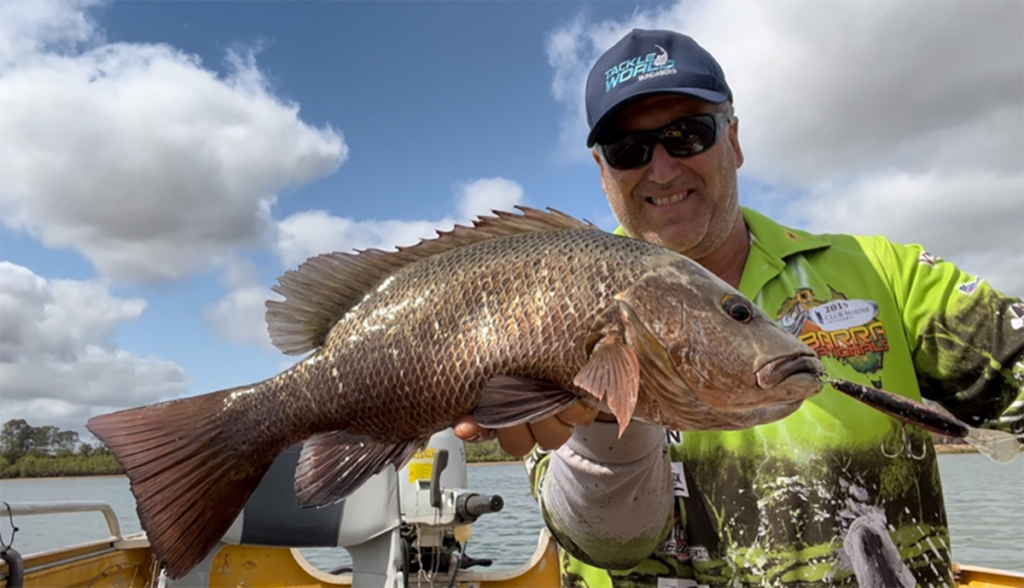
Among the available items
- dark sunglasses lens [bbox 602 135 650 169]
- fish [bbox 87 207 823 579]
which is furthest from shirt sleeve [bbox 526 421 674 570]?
dark sunglasses lens [bbox 602 135 650 169]

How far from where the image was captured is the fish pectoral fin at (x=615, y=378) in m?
1.63

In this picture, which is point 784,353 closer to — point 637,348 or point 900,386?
point 637,348

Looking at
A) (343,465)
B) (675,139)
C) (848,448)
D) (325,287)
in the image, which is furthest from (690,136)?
(343,465)

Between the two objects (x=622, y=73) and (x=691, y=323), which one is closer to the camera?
(x=691, y=323)

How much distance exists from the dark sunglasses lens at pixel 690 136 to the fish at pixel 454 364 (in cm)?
70

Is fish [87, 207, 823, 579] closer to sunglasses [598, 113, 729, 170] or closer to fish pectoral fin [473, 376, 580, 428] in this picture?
fish pectoral fin [473, 376, 580, 428]

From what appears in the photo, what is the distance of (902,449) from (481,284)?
1531 millimetres

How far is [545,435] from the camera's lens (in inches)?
75.2

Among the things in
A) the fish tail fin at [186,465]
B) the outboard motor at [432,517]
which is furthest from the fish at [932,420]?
the outboard motor at [432,517]

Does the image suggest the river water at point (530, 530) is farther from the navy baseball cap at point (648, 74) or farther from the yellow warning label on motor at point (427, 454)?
the navy baseball cap at point (648, 74)

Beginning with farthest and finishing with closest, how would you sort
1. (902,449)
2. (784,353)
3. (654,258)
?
(902,449), (654,258), (784,353)

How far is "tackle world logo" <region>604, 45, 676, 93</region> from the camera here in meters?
2.45

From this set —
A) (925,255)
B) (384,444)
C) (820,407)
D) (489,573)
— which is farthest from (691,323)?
(489,573)

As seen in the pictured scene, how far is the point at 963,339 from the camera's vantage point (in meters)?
2.24
